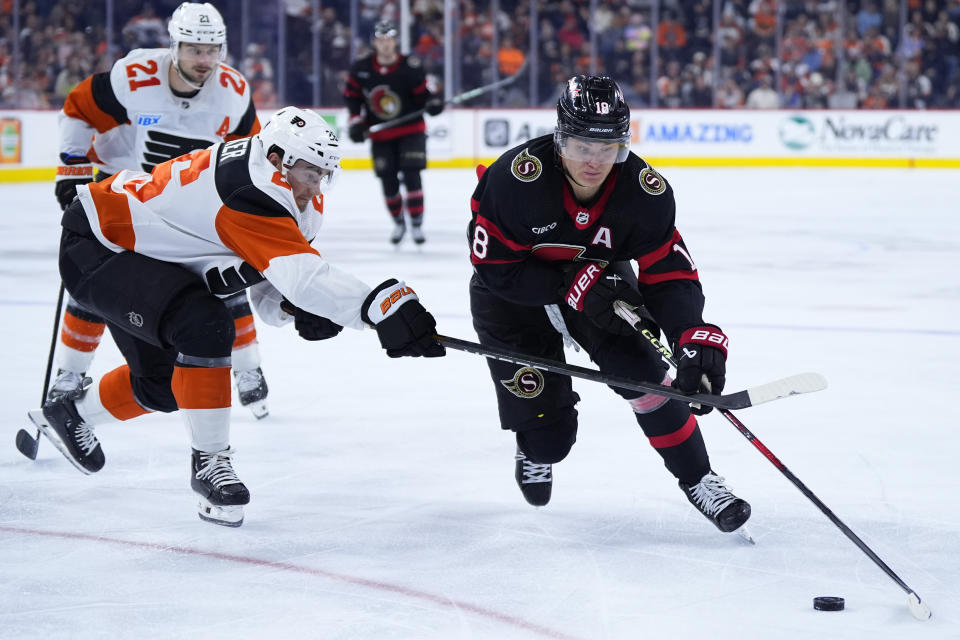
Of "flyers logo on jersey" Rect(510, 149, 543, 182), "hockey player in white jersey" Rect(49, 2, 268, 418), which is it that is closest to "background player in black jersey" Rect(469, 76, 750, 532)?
"flyers logo on jersey" Rect(510, 149, 543, 182)

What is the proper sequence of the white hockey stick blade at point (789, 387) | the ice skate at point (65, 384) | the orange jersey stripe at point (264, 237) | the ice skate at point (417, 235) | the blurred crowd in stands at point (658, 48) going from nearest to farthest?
the white hockey stick blade at point (789, 387)
the orange jersey stripe at point (264, 237)
the ice skate at point (65, 384)
the ice skate at point (417, 235)
the blurred crowd in stands at point (658, 48)

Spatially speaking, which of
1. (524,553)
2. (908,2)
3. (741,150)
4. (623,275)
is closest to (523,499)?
(524,553)

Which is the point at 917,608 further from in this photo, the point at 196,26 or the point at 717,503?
the point at 196,26

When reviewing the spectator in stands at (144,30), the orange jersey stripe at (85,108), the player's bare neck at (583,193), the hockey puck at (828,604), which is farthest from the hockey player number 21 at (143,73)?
the spectator in stands at (144,30)

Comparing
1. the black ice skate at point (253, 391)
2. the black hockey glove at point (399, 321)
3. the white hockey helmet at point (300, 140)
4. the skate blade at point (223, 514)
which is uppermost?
the white hockey helmet at point (300, 140)

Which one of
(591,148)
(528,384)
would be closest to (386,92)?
(528,384)

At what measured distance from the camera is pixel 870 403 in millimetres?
3799

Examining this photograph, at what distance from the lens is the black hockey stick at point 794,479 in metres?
2.12

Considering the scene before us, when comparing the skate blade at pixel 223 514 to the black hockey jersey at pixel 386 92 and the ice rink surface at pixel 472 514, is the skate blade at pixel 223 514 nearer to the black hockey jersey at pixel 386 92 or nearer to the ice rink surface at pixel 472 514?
the ice rink surface at pixel 472 514

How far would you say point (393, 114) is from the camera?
7973mm

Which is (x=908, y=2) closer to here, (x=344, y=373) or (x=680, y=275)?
(x=344, y=373)

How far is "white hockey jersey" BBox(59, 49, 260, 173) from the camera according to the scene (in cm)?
383

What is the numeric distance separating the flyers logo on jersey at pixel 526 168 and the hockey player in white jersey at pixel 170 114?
4.69 feet

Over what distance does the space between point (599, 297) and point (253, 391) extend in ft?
4.89
